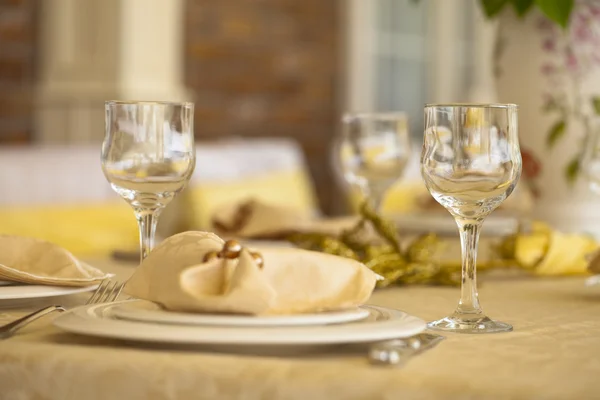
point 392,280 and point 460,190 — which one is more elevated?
point 460,190

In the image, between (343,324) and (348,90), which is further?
(348,90)

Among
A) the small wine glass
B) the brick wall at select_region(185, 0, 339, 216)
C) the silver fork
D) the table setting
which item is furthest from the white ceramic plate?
the brick wall at select_region(185, 0, 339, 216)

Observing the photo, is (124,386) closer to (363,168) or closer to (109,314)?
(109,314)

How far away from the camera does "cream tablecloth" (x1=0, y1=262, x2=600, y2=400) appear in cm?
60

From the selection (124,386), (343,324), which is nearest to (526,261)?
(343,324)

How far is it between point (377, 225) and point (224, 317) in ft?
1.66

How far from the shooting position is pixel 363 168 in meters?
1.41

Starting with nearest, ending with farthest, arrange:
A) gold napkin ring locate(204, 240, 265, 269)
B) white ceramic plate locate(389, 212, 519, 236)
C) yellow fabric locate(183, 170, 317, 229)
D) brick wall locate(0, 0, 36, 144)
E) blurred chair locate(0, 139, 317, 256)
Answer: gold napkin ring locate(204, 240, 265, 269), white ceramic plate locate(389, 212, 519, 236), blurred chair locate(0, 139, 317, 256), yellow fabric locate(183, 170, 317, 229), brick wall locate(0, 0, 36, 144)

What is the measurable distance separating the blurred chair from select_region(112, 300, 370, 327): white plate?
3.85 ft

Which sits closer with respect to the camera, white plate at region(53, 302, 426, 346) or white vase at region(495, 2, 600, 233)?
white plate at region(53, 302, 426, 346)

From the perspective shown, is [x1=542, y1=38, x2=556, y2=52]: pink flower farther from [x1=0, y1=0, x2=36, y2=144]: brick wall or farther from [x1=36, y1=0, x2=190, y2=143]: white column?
[x1=0, y1=0, x2=36, y2=144]: brick wall

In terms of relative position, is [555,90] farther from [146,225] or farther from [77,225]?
[77,225]

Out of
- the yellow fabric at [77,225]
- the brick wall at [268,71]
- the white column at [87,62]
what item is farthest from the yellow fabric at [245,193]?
the brick wall at [268,71]

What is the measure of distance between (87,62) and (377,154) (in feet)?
8.26
